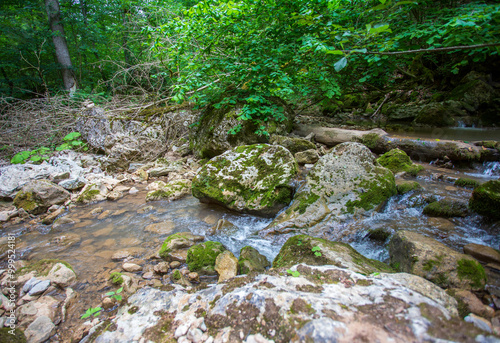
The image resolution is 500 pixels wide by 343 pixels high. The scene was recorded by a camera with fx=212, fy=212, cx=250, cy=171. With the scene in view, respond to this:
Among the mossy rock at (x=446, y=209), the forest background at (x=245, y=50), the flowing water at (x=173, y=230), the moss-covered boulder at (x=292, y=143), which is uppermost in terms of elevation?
the forest background at (x=245, y=50)

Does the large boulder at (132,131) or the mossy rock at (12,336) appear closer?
the mossy rock at (12,336)

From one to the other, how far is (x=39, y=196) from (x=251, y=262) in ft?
15.7

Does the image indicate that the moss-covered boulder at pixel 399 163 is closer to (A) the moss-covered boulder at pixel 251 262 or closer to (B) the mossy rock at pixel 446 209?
(B) the mossy rock at pixel 446 209

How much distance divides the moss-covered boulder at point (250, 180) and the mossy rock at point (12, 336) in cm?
268

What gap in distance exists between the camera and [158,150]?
23.9ft

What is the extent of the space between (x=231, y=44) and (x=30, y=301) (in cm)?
575

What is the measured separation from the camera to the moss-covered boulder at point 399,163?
4637 millimetres

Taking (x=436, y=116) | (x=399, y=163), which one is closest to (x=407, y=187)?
(x=399, y=163)

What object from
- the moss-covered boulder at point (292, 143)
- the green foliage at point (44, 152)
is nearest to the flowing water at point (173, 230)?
the moss-covered boulder at point (292, 143)

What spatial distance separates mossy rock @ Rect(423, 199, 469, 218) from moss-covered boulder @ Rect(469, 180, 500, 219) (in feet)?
0.47

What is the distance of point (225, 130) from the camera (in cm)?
583

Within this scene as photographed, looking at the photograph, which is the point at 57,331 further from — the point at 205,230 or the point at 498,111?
the point at 498,111

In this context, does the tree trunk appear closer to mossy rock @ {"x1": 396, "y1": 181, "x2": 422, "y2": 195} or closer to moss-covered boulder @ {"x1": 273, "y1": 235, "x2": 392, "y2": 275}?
moss-covered boulder @ {"x1": 273, "y1": 235, "x2": 392, "y2": 275}

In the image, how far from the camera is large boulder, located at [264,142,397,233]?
11.0ft
